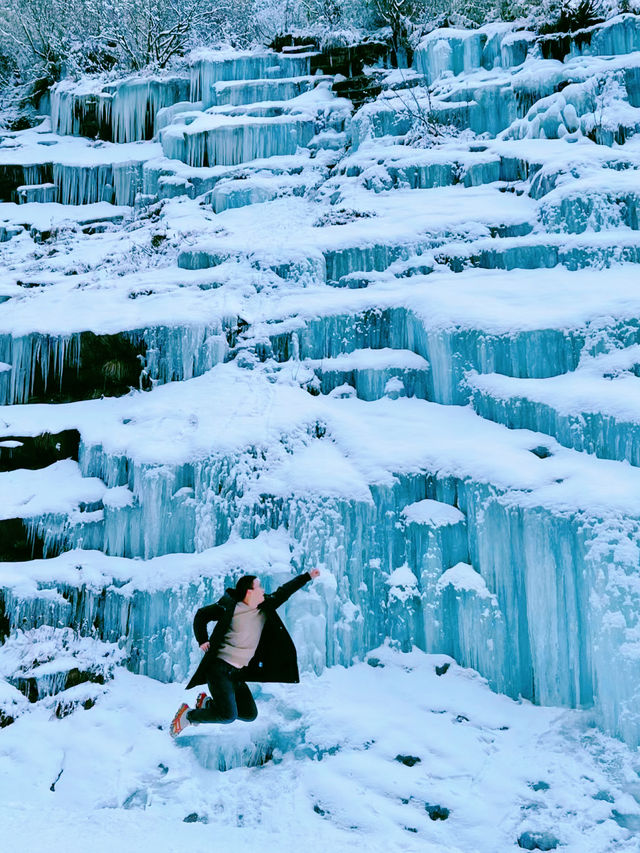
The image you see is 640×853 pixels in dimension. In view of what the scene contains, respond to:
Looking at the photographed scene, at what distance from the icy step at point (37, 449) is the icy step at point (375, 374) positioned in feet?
7.92

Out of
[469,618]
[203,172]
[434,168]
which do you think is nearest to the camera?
[469,618]

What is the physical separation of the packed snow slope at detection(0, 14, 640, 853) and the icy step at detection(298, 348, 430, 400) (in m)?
0.03

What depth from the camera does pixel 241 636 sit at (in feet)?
14.5

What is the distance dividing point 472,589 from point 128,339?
4632 millimetres

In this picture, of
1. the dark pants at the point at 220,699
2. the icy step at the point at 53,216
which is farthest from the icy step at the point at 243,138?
the dark pants at the point at 220,699

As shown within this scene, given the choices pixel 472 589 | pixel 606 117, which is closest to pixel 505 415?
pixel 472 589

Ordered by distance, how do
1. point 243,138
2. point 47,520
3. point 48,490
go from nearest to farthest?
point 47,520, point 48,490, point 243,138

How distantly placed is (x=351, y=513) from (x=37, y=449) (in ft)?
11.0

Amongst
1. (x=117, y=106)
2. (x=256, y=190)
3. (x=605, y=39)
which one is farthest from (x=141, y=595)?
(x=117, y=106)

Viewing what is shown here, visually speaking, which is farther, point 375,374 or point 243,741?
point 375,374

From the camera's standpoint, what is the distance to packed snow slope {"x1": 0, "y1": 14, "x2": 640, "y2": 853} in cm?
439

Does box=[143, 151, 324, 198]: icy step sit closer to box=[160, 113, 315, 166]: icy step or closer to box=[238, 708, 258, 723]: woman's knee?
box=[160, 113, 315, 166]: icy step

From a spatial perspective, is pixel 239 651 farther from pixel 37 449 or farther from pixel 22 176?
pixel 22 176

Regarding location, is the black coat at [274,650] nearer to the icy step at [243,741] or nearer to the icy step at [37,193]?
the icy step at [243,741]
